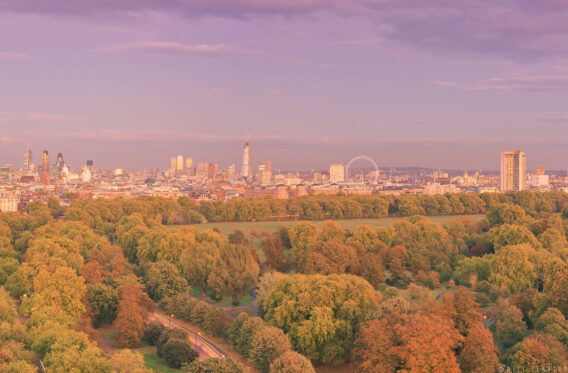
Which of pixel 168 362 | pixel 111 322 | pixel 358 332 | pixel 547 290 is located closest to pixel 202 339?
pixel 168 362

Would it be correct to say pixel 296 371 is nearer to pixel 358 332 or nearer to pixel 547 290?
pixel 358 332

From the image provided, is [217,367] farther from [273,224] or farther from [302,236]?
[273,224]

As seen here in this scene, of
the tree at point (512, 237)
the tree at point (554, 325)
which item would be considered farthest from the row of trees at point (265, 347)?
the tree at point (512, 237)

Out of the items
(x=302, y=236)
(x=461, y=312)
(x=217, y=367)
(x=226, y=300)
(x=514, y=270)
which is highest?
(x=302, y=236)

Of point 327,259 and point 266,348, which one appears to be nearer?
point 266,348

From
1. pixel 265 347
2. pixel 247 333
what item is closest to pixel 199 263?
pixel 247 333

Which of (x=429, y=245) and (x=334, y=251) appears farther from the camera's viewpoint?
(x=429, y=245)

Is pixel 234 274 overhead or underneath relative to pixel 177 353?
overhead

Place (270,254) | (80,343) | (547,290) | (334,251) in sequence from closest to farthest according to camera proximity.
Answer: (80,343), (547,290), (334,251), (270,254)
